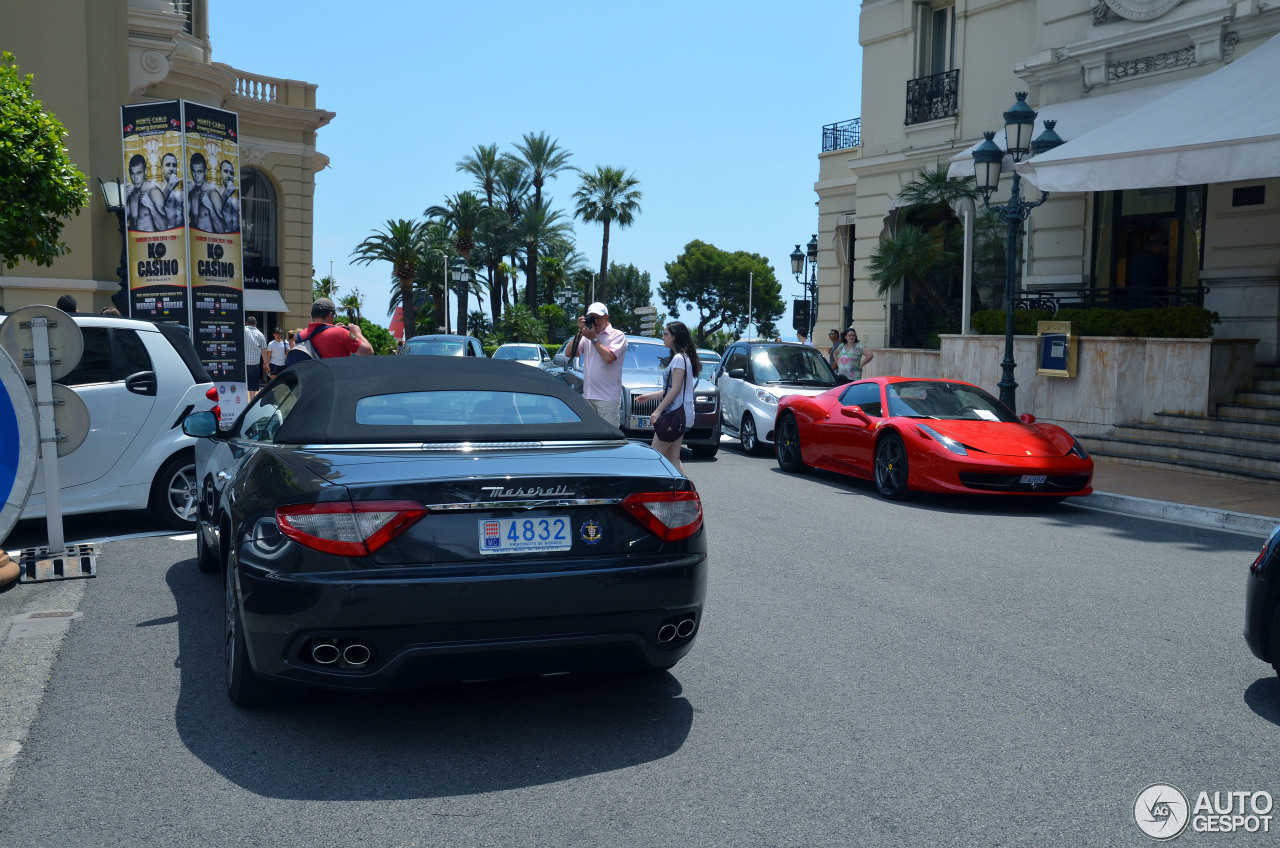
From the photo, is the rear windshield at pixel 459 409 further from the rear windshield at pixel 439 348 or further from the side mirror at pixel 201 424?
the rear windshield at pixel 439 348

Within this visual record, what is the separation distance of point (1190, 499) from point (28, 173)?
13430 mm

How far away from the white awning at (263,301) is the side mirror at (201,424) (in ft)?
107

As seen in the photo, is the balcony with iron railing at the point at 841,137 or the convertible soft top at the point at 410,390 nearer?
the convertible soft top at the point at 410,390

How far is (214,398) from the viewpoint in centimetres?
Answer: 870

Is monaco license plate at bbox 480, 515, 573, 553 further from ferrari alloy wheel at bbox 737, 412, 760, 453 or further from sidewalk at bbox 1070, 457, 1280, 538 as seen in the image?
ferrari alloy wheel at bbox 737, 412, 760, 453

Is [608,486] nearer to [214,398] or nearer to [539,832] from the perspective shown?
[539,832]

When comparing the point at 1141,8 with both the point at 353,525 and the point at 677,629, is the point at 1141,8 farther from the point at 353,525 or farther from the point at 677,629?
the point at 353,525

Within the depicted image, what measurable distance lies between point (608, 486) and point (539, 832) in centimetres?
131

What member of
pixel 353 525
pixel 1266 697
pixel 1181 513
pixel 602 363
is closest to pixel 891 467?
pixel 1181 513

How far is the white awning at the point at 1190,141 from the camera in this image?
1228cm

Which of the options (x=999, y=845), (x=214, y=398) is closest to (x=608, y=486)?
(x=999, y=845)

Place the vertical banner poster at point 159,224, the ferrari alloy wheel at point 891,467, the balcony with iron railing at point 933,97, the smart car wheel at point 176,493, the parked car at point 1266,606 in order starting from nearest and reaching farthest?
the parked car at point 1266,606
the smart car wheel at point 176,493
the ferrari alloy wheel at point 891,467
the vertical banner poster at point 159,224
the balcony with iron railing at point 933,97

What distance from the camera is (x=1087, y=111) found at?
1788 cm

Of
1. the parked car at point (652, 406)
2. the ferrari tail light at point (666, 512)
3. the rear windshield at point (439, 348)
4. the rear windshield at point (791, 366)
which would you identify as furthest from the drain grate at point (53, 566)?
the rear windshield at point (439, 348)
